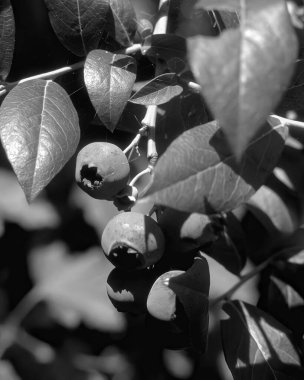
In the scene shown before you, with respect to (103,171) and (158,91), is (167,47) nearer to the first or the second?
(158,91)

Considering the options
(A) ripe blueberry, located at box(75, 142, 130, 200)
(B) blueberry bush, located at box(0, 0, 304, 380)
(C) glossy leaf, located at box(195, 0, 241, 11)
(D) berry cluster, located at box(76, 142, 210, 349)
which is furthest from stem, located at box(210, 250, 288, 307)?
(C) glossy leaf, located at box(195, 0, 241, 11)

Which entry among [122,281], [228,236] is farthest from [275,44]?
[228,236]

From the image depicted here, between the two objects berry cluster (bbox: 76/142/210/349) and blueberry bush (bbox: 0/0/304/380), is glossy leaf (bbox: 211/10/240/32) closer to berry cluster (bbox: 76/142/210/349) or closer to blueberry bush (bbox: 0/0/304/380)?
blueberry bush (bbox: 0/0/304/380)

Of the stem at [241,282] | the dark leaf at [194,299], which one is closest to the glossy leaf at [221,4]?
the dark leaf at [194,299]

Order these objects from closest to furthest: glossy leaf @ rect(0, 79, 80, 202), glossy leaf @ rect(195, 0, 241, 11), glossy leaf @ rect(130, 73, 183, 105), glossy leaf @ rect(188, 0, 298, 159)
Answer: glossy leaf @ rect(188, 0, 298, 159), glossy leaf @ rect(195, 0, 241, 11), glossy leaf @ rect(0, 79, 80, 202), glossy leaf @ rect(130, 73, 183, 105)

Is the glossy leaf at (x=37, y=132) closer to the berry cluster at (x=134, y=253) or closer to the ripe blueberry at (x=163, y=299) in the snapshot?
the berry cluster at (x=134, y=253)

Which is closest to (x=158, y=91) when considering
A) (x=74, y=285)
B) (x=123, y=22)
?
(x=123, y=22)
